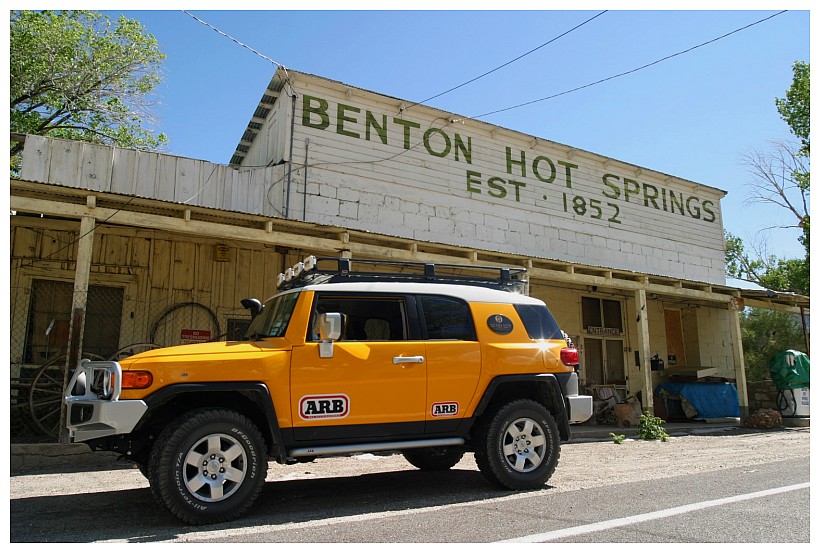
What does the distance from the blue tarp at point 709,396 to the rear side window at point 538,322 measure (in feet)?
38.2

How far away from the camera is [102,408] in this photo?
15.3 ft

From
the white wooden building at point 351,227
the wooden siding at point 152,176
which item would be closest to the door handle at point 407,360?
the white wooden building at point 351,227

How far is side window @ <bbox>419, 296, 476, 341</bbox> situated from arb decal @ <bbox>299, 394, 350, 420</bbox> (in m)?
1.07

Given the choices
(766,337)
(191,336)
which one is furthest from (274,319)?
(766,337)

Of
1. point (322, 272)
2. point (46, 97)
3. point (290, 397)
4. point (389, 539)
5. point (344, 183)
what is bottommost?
point (389, 539)

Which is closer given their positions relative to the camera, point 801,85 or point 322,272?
point 322,272

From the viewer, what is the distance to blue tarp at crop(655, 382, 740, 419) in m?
16.3

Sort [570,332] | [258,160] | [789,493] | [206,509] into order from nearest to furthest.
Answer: [206,509] < [789,493] < [258,160] < [570,332]

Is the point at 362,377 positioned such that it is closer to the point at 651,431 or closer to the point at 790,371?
the point at 651,431

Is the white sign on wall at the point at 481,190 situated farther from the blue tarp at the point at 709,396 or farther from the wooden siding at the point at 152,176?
the blue tarp at the point at 709,396

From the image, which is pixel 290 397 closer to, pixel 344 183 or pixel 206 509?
pixel 206 509

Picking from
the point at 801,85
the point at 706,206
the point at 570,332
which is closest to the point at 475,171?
the point at 570,332

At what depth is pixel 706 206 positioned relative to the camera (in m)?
19.6
